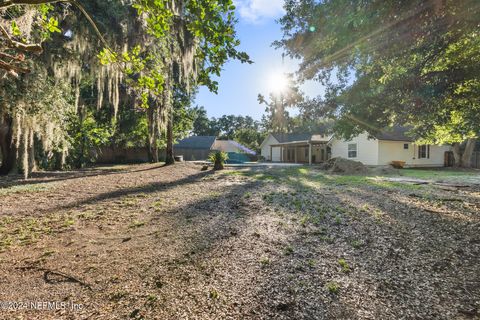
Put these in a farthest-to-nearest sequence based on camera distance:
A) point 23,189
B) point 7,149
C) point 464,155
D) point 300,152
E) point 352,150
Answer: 1. point 300,152
2. point 352,150
3. point 464,155
4. point 7,149
5. point 23,189

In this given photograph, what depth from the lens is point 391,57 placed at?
5746 millimetres

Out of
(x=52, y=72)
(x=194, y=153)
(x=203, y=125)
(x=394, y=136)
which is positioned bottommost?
(x=194, y=153)

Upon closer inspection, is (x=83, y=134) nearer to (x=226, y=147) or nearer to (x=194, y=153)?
(x=194, y=153)

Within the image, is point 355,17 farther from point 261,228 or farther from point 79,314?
point 79,314

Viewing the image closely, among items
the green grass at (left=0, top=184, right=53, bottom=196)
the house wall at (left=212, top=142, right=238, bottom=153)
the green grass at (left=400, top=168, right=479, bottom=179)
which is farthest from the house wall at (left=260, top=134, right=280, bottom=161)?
the green grass at (left=0, top=184, right=53, bottom=196)

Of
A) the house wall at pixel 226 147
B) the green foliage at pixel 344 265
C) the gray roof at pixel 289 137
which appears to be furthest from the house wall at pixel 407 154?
the green foliage at pixel 344 265

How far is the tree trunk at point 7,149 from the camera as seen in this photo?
926cm

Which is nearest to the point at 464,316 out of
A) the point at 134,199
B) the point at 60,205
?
the point at 134,199

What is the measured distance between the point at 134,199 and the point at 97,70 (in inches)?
279

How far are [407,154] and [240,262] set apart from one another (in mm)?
23969

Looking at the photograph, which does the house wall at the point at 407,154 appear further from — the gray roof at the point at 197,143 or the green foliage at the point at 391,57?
the gray roof at the point at 197,143

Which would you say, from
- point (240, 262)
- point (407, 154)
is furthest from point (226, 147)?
point (240, 262)

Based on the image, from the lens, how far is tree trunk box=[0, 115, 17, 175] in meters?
9.26

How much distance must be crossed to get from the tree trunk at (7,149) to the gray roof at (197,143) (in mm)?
24274
